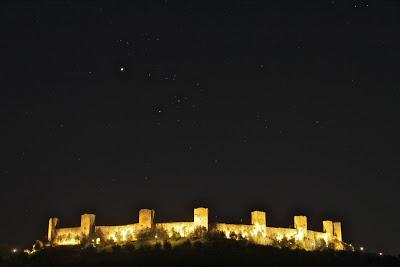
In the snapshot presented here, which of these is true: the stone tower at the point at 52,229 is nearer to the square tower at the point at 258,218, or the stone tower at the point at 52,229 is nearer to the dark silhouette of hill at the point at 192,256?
the dark silhouette of hill at the point at 192,256

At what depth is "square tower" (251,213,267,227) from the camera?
90.2 meters

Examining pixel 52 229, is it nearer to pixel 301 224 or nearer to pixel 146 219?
pixel 146 219

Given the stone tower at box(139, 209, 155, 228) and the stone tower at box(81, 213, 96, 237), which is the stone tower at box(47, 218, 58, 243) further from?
the stone tower at box(139, 209, 155, 228)

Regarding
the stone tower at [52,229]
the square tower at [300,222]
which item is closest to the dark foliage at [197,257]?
the stone tower at [52,229]

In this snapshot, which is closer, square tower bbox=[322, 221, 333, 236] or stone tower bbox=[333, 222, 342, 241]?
square tower bbox=[322, 221, 333, 236]

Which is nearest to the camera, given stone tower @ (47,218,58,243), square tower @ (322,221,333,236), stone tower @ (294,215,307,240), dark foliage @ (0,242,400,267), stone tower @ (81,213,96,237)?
dark foliage @ (0,242,400,267)

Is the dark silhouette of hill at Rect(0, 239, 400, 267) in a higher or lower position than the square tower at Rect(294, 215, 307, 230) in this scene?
lower

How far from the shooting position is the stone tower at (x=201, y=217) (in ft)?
290

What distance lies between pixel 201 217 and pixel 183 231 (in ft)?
8.83

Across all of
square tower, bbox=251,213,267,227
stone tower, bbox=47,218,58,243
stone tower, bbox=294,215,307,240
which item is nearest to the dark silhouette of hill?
stone tower, bbox=47,218,58,243

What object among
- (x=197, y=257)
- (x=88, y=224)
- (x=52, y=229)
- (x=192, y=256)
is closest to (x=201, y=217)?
(x=192, y=256)

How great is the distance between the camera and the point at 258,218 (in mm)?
90250

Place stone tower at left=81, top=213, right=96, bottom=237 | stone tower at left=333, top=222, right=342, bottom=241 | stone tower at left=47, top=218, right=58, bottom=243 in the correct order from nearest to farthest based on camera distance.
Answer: stone tower at left=81, top=213, right=96, bottom=237
stone tower at left=47, top=218, right=58, bottom=243
stone tower at left=333, top=222, right=342, bottom=241

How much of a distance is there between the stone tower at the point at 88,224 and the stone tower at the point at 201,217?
11.1 meters
